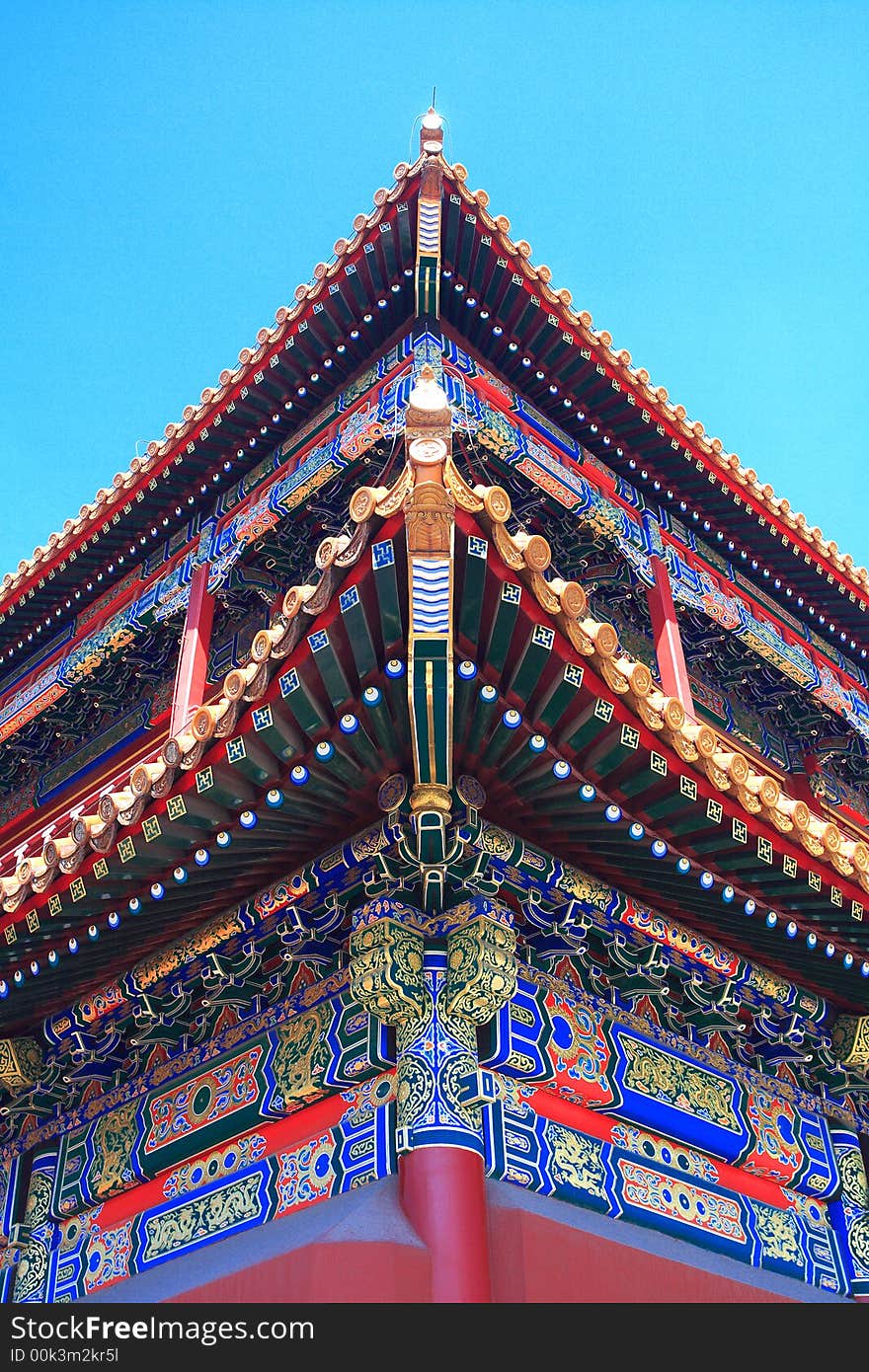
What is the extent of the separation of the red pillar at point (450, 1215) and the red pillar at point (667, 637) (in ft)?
15.4

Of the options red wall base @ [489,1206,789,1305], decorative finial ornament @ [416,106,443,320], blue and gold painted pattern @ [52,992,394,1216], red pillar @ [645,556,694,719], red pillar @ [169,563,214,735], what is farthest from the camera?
red pillar @ [645,556,694,719]

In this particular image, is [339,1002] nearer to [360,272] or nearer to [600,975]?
[600,975]

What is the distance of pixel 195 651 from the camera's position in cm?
951

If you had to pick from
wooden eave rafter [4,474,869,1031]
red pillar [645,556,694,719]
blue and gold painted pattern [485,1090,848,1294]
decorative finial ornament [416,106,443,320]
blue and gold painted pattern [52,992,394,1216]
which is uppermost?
decorative finial ornament [416,106,443,320]

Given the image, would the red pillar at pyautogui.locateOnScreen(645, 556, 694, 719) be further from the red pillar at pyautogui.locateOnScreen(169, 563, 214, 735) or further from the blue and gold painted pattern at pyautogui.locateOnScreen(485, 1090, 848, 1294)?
the blue and gold painted pattern at pyautogui.locateOnScreen(485, 1090, 848, 1294)

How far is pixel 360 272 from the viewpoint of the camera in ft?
30.2

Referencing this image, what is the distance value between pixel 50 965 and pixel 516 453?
199 inches

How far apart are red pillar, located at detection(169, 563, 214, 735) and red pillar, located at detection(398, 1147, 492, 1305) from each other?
451 centimetres

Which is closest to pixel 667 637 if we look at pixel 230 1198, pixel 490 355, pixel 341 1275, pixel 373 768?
pixel 490 355

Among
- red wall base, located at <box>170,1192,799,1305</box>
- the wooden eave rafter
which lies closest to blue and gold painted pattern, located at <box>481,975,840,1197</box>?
red wall base, located at <box>170,1192,799,1305</box>

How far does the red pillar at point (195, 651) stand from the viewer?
30.1 feet

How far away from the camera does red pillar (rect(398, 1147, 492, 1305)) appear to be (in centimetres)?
462

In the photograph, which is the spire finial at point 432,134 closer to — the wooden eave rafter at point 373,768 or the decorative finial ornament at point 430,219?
the decorative finial ornament at point 430,219

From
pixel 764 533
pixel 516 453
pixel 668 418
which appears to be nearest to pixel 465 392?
pixel 516 453
